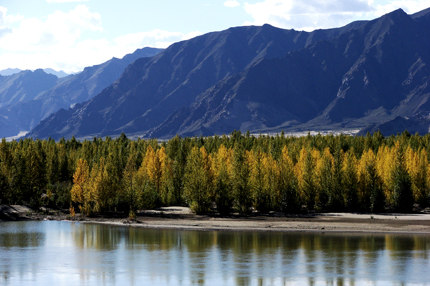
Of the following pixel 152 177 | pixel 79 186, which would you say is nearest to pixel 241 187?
pixel 152 177

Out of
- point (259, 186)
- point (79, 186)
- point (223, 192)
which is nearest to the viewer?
point (223, 192)

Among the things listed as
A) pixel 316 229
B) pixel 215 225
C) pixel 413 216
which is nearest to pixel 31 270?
pixel 215 225

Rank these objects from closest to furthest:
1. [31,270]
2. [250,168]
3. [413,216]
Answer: [31,270] → [413,216] → [250,168]

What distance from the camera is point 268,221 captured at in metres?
96.6

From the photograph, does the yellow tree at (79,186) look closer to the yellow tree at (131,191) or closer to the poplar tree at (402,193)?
the yellow tree at (131,191)

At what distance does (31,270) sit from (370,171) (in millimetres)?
69989

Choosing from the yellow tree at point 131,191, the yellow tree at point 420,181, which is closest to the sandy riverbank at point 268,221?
the yellow tree at point 131,191

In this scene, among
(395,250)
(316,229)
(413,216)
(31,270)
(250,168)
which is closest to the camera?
(31,270)

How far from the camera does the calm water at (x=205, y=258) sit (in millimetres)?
54906

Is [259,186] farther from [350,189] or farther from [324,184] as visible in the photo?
[350,189]

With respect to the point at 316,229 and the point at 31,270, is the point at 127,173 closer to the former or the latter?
the point at 316,229

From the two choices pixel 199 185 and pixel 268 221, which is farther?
pixel 199 185

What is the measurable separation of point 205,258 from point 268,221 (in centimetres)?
3266

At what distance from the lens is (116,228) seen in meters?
92.4
